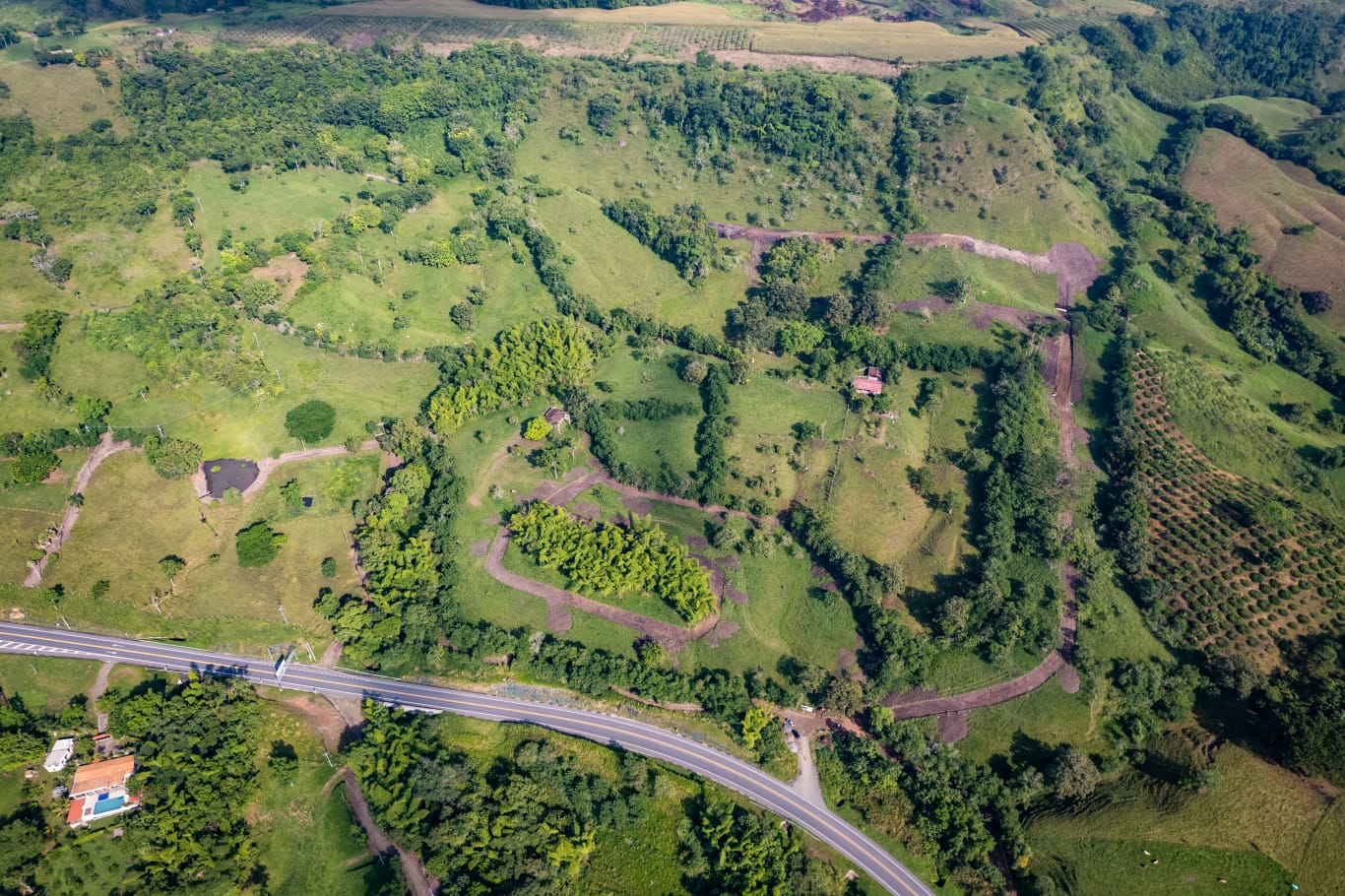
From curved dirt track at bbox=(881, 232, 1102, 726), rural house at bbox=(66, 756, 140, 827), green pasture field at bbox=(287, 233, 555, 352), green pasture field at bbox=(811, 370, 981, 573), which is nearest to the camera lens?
rural house at bbox=(66, 756, 140, 827)

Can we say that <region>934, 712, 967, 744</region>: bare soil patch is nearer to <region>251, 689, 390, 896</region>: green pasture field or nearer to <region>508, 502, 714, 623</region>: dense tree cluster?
<region>508, 502, 714, 623</region>: dense tree cluster

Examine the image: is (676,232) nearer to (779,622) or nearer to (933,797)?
(779,622)

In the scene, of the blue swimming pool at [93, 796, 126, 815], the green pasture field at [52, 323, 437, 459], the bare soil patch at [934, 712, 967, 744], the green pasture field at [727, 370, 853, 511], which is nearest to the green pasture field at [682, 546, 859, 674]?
the green pasture field at [727, 370, 853, 511]

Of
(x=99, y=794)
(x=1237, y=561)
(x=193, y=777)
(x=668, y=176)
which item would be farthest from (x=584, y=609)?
(x=668, y=176)

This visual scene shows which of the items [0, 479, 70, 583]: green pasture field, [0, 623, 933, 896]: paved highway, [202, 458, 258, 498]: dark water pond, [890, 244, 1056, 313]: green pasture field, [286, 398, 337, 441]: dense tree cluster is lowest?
[0, 623, 933, 896]: paved highway

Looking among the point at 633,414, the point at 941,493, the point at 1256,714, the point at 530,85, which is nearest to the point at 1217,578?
the point at 1256,714

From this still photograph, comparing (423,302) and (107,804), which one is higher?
(423,302)
